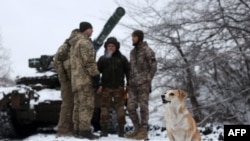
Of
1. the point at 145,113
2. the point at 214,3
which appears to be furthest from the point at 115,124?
the point at 214,3

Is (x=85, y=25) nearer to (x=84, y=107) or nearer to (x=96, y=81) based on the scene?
(x=96, y=81)

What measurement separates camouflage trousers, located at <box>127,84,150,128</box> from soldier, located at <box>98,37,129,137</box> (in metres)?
0.21

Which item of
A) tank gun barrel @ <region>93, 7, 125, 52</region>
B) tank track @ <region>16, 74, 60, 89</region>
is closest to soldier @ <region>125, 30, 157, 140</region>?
tank gun barrel @ <region>93, 7, 125, 52</region>

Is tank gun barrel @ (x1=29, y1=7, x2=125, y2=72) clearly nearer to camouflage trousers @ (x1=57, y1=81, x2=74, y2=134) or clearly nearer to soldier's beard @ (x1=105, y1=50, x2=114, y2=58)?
soldier's beard @ (x1=105, y1=50, x2=114, y2=58)

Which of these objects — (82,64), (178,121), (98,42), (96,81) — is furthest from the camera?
(98,42)

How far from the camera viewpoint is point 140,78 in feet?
29.1

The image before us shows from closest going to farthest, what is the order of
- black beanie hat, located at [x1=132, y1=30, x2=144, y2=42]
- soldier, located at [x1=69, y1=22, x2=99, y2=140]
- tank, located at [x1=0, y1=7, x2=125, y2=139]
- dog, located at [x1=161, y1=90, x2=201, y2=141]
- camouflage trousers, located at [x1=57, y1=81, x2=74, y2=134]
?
dog, located at [x1=161, y1=90, x2=201, y2=141]
soldier, located at [x1=69, y1=22, x2=99, y2=140]
camouflage trousers, located at [x1=57, y1=81, x2=74, y2=134]
black beanie hat, located at [x1=132, y1=30, x2=144, y2=42]
tank, located at [x1=0, y1=7, x2=125, y2=139]

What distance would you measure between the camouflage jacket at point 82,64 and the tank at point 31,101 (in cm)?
152

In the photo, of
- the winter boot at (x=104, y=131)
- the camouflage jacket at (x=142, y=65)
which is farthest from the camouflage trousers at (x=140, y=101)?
the winter boot at (x=104, y=131)

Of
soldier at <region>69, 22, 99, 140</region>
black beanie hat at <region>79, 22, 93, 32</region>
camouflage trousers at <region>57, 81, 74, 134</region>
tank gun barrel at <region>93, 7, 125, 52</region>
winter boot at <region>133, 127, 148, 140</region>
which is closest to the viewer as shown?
soldier at <region>69, 22, 99, 140</region>

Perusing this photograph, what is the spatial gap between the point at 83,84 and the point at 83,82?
0.04 meters

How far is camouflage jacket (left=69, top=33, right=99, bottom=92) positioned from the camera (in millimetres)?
8234

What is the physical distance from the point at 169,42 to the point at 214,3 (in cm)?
165

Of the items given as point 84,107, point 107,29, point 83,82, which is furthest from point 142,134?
point 107,29
